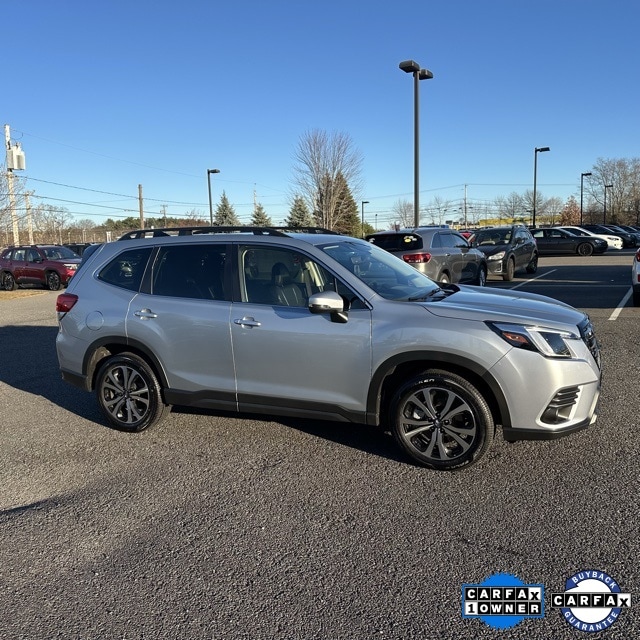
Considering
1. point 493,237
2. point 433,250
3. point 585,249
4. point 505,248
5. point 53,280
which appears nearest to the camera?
point 433,250

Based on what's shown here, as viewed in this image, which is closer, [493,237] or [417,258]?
[417,258]

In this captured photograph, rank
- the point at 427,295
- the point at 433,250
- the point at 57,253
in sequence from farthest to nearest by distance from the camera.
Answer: the point at 57,253
the point at 433,250
the point at 427,295

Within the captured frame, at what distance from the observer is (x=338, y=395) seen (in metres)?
4.23

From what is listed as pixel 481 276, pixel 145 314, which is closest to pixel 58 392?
pixel 145 314

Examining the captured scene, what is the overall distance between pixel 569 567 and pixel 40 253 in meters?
21.0

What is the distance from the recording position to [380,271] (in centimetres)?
483

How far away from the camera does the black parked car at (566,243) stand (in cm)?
2866

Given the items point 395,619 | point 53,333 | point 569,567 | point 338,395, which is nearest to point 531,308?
point 338,395

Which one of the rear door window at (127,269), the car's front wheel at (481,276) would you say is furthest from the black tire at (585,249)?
the rear door window at (127,269)

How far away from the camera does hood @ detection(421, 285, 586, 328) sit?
3.91m

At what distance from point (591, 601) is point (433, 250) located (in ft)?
31.1

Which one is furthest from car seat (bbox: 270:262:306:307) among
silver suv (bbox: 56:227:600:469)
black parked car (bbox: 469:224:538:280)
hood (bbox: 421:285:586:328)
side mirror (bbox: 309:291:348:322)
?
black parked car (bbox: 469:224:538:280)

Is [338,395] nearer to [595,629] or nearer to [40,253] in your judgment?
[595,629]

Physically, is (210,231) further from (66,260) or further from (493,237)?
(66,260)
